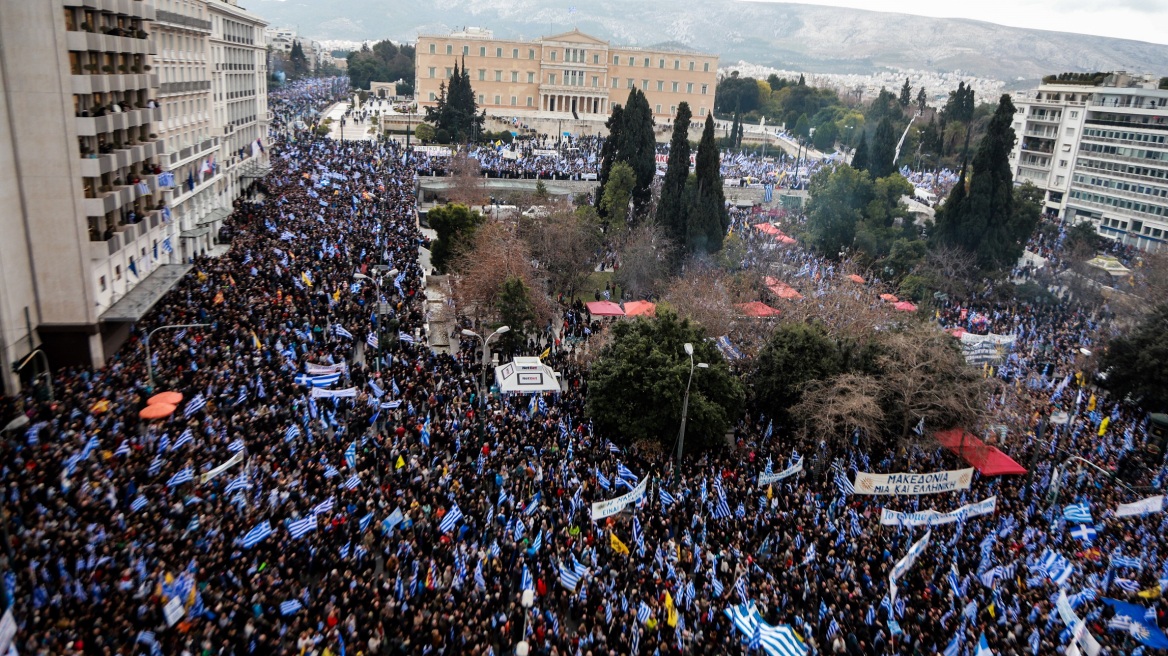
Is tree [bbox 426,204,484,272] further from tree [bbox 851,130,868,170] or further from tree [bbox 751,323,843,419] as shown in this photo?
tree [bbox 851,130,868,170]

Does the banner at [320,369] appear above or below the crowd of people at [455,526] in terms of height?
above

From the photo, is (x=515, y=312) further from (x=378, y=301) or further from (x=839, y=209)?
(x=839, y=209)

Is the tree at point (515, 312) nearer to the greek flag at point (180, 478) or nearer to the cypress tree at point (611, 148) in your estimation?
the greek flag at point (180, 478)

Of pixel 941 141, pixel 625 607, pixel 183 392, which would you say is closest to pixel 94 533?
pixel 183 392

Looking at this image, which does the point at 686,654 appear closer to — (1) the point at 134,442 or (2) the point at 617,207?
(1) the point at 134,442

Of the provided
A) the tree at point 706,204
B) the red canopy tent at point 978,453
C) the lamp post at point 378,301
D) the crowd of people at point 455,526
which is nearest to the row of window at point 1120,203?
the tree at point 706,204

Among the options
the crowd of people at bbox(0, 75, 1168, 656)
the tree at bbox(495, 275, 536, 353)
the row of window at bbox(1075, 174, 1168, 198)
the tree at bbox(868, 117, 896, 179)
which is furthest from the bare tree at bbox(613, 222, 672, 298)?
the row of window at bbox(1075, 174, 1168, 198)
